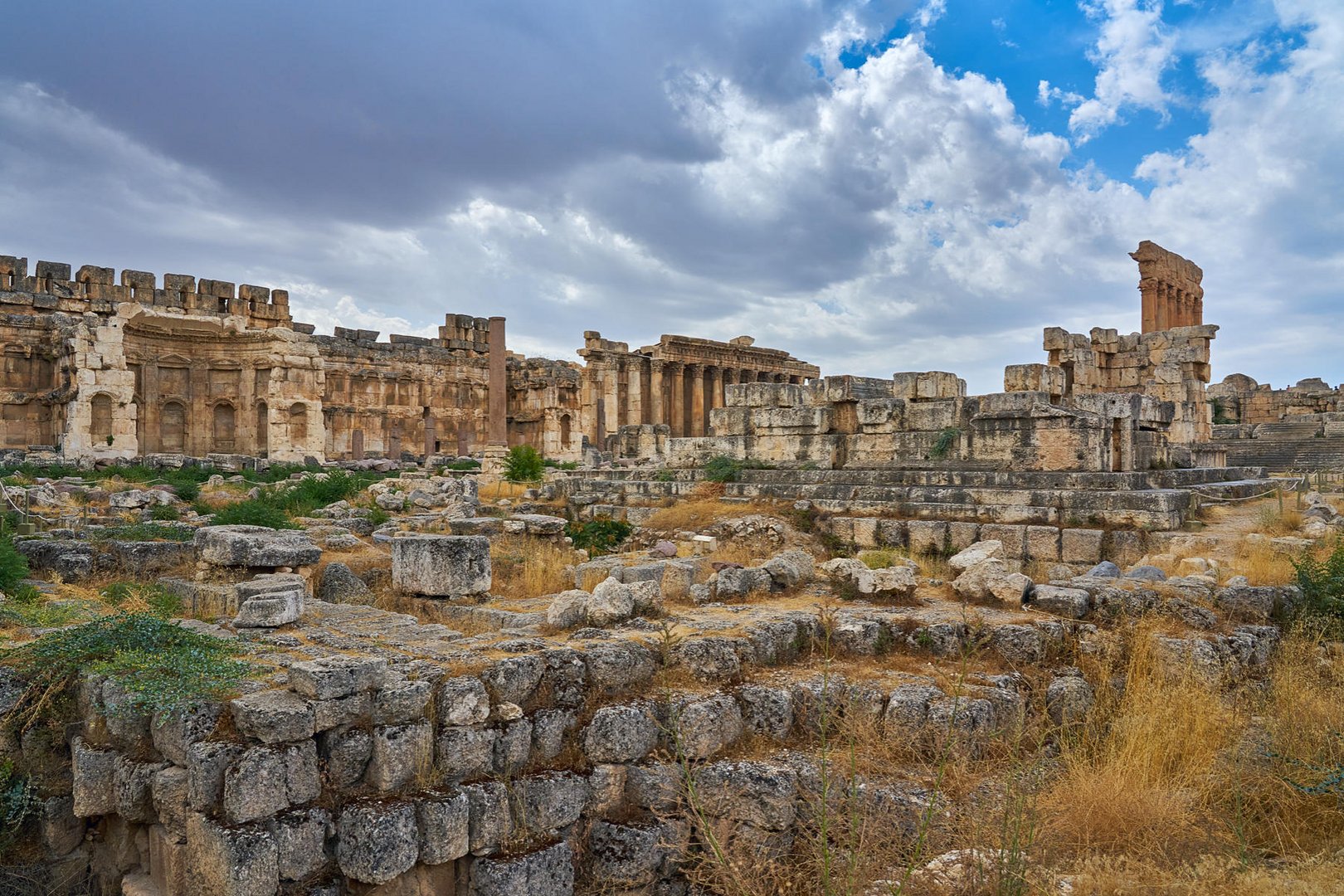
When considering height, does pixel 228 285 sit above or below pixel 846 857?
above

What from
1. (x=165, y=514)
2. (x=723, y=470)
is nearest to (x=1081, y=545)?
(x=723, y=470)

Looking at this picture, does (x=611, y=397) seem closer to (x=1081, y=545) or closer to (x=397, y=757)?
(x=1081, y=545)

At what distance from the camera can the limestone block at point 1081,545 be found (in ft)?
29.0

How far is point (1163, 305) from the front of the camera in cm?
2927

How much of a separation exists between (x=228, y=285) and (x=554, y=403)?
11934 millimetres

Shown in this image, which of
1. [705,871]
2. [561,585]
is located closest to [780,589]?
[561,585]

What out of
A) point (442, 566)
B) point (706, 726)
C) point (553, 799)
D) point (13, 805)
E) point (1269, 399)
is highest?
point (1269, 399)

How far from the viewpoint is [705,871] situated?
4102mm

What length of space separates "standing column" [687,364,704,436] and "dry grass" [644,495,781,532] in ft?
79.5

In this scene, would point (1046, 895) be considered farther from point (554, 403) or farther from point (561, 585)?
point (554, 403)

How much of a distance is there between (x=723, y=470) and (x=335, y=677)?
32.6 feet

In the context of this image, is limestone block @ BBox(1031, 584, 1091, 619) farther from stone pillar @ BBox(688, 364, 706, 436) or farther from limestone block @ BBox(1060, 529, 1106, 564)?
stone pillar @ BBox(688, 364, 706, 436)

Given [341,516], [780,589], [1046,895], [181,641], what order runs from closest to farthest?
[1046,895] → [181,641] → [780,589] → [341,516]

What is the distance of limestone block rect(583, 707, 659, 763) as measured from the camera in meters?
4.26
